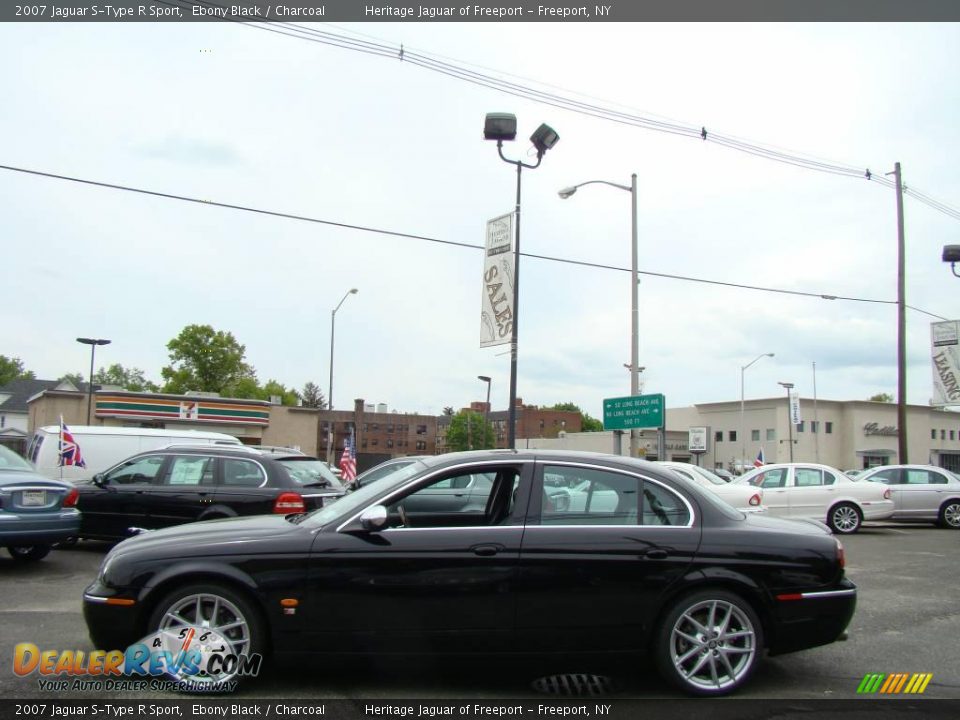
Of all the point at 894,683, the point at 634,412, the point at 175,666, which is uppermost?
the point at 634,412

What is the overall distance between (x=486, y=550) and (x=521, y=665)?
0.76 m

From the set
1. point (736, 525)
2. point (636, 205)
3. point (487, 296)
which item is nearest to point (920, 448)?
point (636, 205)

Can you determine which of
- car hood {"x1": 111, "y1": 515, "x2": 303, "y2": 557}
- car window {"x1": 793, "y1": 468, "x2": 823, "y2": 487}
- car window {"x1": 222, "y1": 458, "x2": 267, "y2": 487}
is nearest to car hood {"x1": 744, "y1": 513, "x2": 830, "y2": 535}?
car hood {"x1": 111, "y1": 515, "x2": 303, "y2": 557}

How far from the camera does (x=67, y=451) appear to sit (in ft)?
50.3

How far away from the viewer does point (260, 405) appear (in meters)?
42.4

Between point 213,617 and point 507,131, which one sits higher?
point 507,131

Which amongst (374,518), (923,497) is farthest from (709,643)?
(923,497)

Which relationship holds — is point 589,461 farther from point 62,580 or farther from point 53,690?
point 62,580

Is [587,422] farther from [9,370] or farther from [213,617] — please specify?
[213,617]

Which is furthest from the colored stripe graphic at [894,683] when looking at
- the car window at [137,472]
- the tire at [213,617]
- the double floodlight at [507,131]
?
the double floodlight at [507,131]

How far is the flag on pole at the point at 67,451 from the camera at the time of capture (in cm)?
1529

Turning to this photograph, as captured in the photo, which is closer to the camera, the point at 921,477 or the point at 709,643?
the point at 709,643

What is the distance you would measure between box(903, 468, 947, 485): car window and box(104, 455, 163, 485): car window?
54.5 feet

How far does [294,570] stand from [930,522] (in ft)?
65.8
